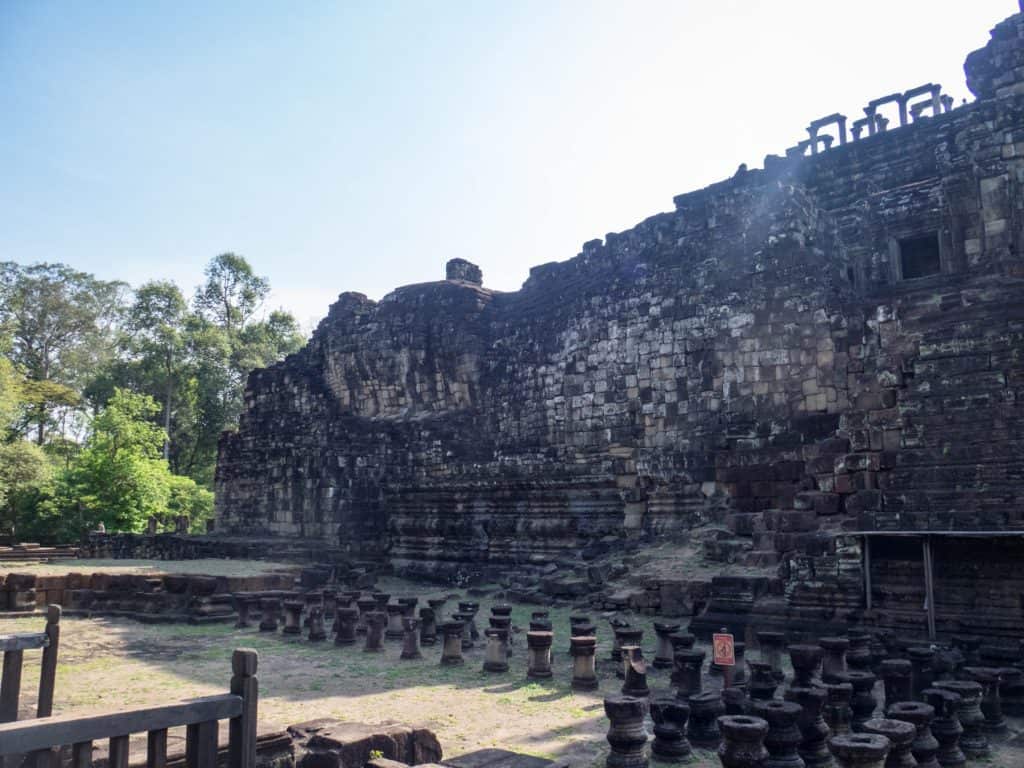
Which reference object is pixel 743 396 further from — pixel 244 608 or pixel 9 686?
pixel 9 686

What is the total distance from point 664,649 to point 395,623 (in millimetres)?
4356

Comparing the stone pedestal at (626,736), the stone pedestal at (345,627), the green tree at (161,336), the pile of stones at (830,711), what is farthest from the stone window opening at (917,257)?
the green tree at (161,336)

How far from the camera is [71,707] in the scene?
23.0 feet

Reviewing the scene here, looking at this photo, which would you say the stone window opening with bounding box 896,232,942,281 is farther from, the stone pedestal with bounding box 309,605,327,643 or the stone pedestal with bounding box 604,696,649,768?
the stone pedestal with bounding box 604,696,649,768

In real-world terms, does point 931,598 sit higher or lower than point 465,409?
lower

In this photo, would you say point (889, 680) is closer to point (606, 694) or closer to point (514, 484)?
point (606, 694)

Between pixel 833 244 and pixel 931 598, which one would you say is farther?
pixel 833 244

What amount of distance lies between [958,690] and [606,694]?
311 cm

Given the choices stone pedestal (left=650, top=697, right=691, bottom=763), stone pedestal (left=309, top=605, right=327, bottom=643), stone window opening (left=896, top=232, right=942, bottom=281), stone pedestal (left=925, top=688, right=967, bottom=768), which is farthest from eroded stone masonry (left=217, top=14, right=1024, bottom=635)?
stone pedestal (left=309, top=605, right=327, bottom=643)

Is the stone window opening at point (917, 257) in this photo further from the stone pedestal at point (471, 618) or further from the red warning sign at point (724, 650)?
the red warning sign at point (724, 650)

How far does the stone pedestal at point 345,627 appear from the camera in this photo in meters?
10.8

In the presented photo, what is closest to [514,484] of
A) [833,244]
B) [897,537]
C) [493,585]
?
[493,585]

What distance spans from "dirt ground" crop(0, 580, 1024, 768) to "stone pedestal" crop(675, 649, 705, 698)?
0.56 m

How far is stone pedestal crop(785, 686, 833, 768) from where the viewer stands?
5625 mm
